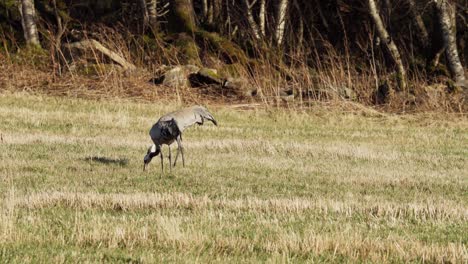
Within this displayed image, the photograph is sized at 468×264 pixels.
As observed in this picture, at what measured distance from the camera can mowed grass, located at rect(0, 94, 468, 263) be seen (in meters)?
6.68

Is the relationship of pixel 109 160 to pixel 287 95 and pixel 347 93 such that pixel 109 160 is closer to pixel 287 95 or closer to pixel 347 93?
pixel 287 95

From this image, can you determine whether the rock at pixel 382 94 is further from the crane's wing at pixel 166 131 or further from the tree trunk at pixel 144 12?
the crane's wing at pixel 166 131

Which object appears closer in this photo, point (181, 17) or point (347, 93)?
point (347, 93)

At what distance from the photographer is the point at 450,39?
23.1 meters

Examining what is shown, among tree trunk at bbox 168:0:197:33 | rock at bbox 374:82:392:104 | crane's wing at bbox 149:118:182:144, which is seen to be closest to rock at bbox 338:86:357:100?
rock at bbox 374:82:392:104

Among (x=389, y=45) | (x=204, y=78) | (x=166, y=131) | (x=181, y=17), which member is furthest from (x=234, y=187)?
(x=181, y=17)

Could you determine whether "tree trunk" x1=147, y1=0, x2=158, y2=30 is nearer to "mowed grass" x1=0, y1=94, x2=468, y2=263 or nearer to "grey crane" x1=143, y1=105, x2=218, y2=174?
"mowed grass" x1=0, y1=94, x2=468, y2=263

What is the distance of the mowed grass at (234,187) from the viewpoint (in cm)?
668

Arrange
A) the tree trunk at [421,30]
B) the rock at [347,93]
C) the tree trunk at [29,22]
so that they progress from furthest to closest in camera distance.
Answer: the tree trunk at [421,30], the tree trunk at [29,22], the rock at [347,93]

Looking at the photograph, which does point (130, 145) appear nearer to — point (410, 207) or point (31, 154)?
point (31, 154)

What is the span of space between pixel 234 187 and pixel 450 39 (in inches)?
548

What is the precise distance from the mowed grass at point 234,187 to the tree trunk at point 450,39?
3.44m

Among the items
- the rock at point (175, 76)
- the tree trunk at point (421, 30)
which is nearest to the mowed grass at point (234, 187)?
Result: the rock at point (175, 76)

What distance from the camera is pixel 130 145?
48.5 ft
